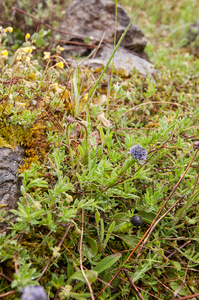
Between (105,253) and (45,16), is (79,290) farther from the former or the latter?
(45,16)

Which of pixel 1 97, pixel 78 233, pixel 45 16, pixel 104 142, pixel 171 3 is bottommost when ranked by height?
pixel 78 233

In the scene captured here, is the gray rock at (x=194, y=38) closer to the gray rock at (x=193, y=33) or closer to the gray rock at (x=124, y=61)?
the gray rock at (x=193, y=33)

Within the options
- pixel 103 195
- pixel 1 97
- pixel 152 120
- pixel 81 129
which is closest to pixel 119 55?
pixel 152 120

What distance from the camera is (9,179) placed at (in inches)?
61.2

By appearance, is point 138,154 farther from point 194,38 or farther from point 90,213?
point 194,38

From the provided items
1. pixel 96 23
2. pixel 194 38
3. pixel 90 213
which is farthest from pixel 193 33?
pixel 90 213

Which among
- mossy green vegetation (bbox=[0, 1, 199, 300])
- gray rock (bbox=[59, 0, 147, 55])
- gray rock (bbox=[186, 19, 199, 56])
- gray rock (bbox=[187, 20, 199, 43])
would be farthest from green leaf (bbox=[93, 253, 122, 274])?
gray rock (bbox=[187, 20, 199, 43])

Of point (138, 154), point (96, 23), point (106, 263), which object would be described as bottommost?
point (106, 263)

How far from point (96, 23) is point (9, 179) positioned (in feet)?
11.0

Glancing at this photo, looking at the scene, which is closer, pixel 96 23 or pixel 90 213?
pixel 90 213

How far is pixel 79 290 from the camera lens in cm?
137

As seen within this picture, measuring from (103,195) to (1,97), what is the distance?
1.17 m

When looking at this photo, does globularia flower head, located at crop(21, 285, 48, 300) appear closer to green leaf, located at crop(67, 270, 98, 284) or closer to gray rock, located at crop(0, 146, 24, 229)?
green leaf, located at crop(67, 270, 98, 284)

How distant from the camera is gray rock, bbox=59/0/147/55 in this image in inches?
147
